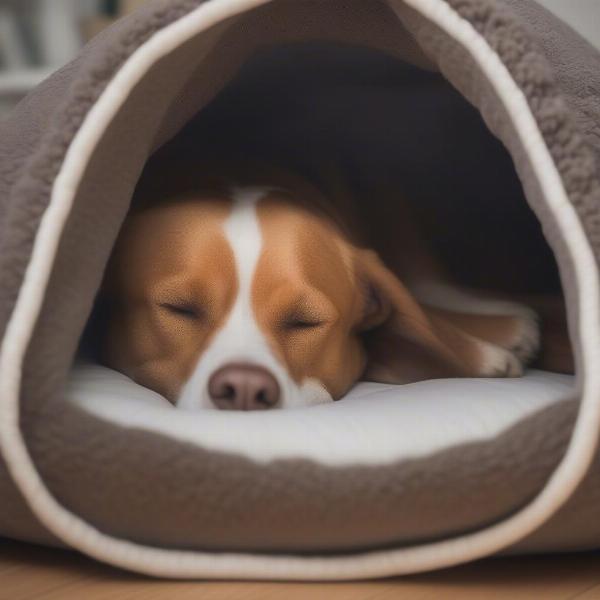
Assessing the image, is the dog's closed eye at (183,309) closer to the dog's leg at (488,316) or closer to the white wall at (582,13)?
the dog's leg at (488,316)

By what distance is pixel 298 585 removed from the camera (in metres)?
1.06

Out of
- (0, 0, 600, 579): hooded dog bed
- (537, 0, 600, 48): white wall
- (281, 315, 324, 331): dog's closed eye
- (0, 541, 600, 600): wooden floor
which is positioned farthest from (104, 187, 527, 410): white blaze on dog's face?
(537, 0, 600, 48): white wall

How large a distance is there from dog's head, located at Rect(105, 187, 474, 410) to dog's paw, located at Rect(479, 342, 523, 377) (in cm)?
6

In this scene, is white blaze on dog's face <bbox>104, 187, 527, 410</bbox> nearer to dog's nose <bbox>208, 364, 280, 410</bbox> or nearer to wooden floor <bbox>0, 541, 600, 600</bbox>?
dog's nose <bbox>208, 364, 280, 410</bbox>

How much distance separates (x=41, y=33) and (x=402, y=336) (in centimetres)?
236

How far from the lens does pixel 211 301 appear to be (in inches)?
58.2

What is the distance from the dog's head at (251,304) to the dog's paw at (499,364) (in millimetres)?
59

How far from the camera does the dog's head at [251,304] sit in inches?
56.8

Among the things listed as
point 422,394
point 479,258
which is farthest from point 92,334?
point 479,258

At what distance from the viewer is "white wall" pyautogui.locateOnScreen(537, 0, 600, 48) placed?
8.56 feet

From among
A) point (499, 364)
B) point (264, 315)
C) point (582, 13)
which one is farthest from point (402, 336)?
point (582, 13)

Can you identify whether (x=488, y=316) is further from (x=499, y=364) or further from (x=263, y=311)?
(x=263, y=311)

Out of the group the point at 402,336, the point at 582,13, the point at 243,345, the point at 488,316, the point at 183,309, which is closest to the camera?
the point at 243,345

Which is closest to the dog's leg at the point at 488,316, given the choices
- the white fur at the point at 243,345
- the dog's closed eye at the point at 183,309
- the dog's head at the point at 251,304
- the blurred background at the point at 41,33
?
the dog's head at the point at 251,304
